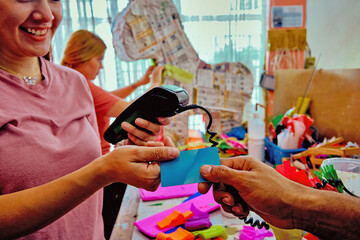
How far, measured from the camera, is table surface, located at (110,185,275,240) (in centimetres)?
95

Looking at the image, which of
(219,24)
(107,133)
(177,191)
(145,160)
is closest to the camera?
(145,160)

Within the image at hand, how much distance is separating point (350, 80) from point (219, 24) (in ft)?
4.55

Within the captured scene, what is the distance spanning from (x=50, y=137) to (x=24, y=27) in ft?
1.20

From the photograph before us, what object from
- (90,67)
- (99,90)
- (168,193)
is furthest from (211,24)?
(168,193)

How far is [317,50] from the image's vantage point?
2.56m

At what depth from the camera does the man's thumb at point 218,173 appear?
0.67 metres

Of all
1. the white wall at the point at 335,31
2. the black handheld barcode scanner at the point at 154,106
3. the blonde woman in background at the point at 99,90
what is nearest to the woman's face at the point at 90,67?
the blonde woman in background at the point at 99,90

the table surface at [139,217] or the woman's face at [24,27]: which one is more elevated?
the woman's face at [24,27]

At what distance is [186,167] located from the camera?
2.32ft

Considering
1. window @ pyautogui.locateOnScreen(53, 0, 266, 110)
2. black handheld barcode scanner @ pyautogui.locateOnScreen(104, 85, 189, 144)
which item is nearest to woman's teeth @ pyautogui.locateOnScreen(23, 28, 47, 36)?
black handheld barcode scanner @ pyautogui.locateOnScreen(104, 85, 189, 144)

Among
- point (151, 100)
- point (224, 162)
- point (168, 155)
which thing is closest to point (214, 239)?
point (224, 162)

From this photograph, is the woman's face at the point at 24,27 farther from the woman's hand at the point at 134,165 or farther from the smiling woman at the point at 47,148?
the woman's hand at the point at 134,165

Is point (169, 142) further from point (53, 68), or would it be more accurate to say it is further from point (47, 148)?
point (53, 68)

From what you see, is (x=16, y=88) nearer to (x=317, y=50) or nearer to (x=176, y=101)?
(x=176, y=101)
